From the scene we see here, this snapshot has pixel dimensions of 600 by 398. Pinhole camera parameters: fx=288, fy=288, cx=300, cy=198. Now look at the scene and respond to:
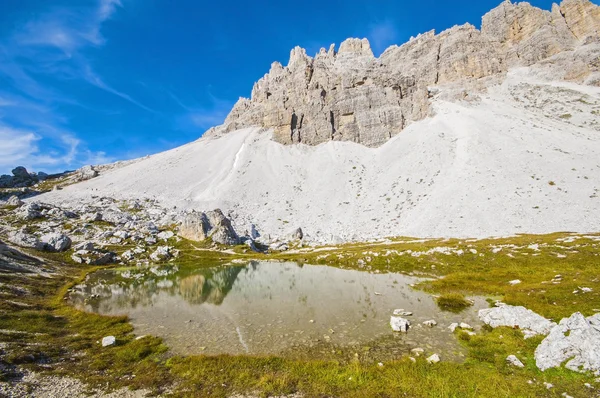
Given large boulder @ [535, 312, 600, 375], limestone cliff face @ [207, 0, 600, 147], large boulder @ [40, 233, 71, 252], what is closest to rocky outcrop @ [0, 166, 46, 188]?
limestone cliff face @ [207, 0, 600, 147]

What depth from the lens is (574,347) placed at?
530 inches

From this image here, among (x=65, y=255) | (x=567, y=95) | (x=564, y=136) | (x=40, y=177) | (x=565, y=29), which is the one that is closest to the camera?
(x=65, y=255)

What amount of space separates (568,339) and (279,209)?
305ft

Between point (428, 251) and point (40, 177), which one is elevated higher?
point (40, 177)

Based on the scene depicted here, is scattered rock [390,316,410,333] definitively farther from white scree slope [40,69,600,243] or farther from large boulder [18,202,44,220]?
large boulder [18,202,44,220]

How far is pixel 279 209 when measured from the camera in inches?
4109

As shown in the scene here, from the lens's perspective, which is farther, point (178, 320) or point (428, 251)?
point (428, 251)

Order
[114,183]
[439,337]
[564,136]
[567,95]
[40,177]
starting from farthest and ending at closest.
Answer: [40,177] → [567,95] → [114,183] → [564,136] → [439,337]

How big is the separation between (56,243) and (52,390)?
213 feet

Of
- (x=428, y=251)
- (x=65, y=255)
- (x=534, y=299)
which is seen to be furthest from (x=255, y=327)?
(x=65, y=255)

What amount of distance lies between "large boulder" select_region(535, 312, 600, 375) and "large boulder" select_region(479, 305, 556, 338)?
10.6 ft

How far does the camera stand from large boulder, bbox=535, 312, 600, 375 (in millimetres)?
12750

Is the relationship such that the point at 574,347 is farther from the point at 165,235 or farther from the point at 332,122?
the point at 332,122

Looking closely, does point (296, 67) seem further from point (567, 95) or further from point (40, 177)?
point (40, 177)
